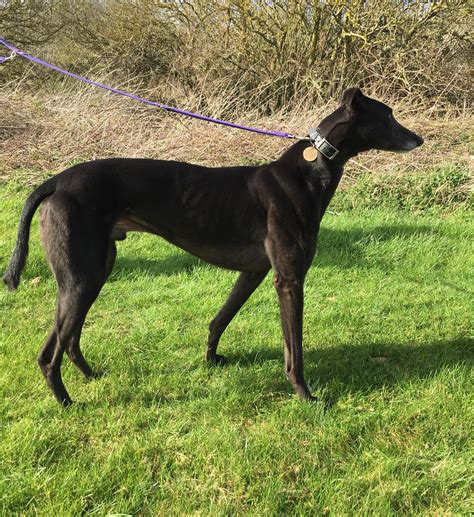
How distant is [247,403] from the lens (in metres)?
2.71

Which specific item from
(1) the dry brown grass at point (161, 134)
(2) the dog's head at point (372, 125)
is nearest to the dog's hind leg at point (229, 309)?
(2) the dog's head at point (372, 125)

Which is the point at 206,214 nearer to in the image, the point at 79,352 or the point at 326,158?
the point at 326,158

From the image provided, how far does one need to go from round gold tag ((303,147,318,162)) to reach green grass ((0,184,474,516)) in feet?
4.24

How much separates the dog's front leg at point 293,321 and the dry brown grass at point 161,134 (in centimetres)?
398

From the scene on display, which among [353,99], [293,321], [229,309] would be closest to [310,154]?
[353,99]

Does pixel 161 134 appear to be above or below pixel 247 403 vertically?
below

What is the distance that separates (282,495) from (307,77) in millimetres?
7757

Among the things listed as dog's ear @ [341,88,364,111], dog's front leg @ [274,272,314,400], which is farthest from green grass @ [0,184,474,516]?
dog's ear @ [341,88,364,111]

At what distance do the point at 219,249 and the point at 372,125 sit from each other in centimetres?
116

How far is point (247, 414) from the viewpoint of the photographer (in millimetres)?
2635

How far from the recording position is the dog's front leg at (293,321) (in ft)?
9.00

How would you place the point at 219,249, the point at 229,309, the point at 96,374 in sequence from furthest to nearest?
the point at 229,309 → the point at 96,374 → the point at 219,249

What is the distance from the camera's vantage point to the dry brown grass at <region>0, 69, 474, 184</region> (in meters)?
6.88

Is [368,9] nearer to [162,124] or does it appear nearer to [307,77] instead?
[307,77]
